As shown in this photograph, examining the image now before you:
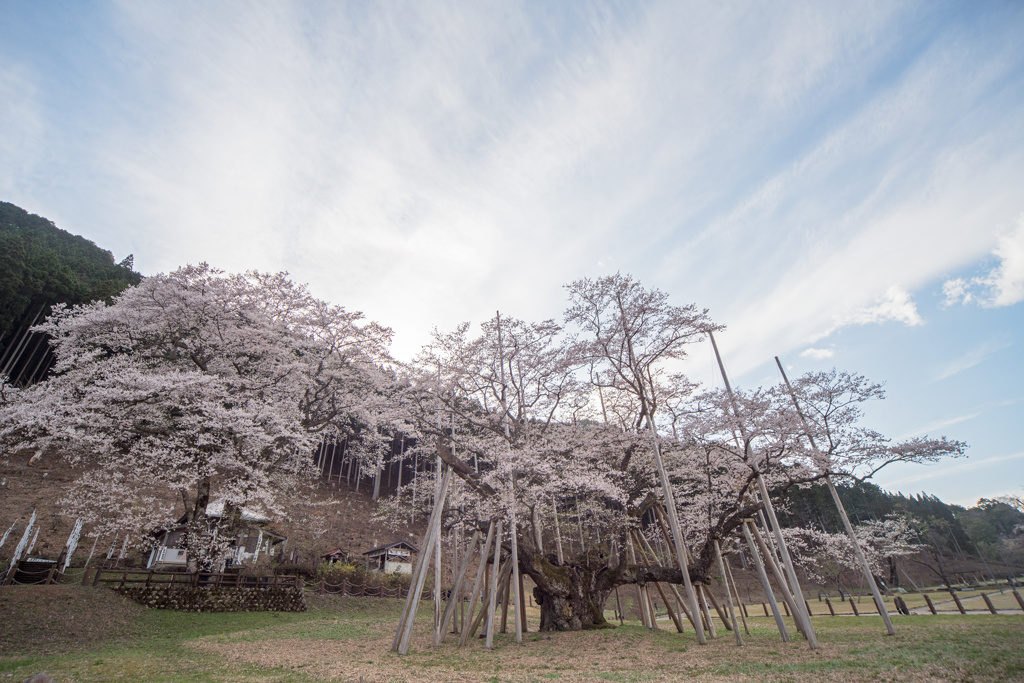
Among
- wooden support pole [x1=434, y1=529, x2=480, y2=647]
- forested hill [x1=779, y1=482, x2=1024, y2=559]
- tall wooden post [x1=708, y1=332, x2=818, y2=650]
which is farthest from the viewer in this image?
forested hill [x1=779, y1=482, x2=1024, y2=559]

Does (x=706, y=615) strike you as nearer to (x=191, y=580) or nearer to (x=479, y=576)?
(x=479, y=576)

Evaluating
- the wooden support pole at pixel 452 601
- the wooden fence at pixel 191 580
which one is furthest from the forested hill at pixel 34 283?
the wooden support pole at pixel 452 601

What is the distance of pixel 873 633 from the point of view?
11836mm

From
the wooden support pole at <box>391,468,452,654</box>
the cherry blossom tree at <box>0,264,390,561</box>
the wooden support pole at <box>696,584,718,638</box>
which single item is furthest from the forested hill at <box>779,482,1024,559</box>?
the cherry blossom tree at <box>0,264,390,561</box>

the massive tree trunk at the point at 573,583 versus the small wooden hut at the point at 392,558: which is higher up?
the small wooden hut at the point at 392,558

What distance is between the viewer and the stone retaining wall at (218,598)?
1519 centimetres

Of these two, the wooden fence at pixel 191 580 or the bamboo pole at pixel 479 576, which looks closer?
the bamboo pole at pixel 479 576

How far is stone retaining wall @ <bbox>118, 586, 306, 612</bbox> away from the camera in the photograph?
15.2m

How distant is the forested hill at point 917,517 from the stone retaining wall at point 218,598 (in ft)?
138

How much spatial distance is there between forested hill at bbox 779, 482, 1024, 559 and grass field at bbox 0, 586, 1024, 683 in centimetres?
3609

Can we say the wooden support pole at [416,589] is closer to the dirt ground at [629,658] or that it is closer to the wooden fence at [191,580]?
the dirt ground at [629,658]

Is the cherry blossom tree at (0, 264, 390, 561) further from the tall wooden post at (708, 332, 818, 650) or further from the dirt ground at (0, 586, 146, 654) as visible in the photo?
the tall wooden post at (708, 332, 818, 650)

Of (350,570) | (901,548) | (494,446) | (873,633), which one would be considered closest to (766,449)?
(873,633)

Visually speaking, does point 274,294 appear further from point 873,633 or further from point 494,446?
point 873,633
